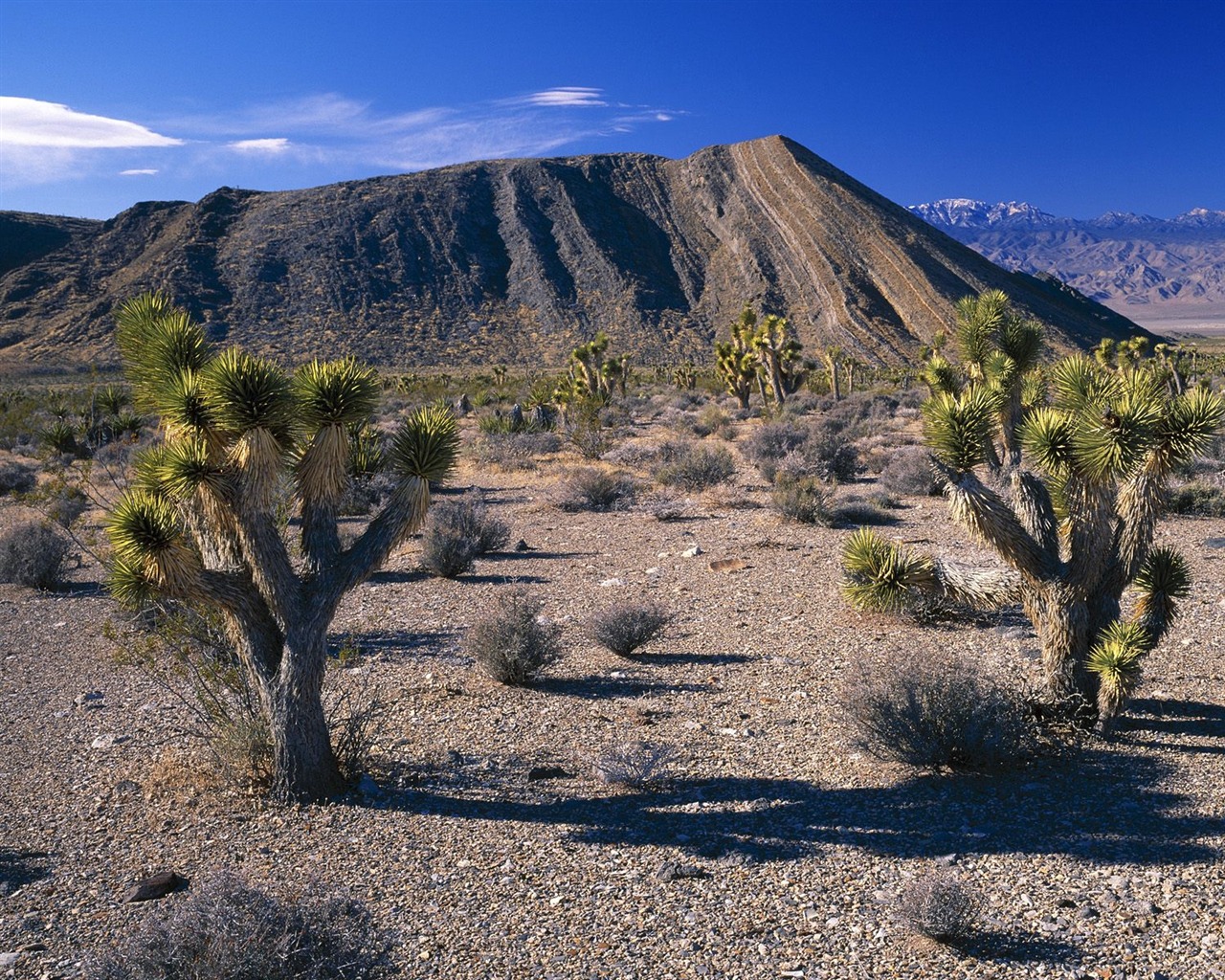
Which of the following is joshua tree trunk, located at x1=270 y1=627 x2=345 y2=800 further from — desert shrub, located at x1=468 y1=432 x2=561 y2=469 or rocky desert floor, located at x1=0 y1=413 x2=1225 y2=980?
desert shrub, located at x1=468 y1=432 x2=561 y2=469

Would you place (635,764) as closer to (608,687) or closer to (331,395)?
(608,687)

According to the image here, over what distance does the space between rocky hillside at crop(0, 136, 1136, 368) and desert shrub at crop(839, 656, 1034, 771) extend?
65685mm

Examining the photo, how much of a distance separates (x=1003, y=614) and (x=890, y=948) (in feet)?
20.1

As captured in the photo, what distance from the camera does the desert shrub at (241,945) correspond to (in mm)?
3514

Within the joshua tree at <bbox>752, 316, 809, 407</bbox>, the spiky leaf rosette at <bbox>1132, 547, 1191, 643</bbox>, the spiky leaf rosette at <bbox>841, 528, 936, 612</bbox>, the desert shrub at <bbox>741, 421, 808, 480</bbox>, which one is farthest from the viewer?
the joshua tree at <bbox>752, 316, 809, 407</bbox>

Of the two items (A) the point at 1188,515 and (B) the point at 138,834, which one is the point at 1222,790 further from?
(A) the point at 1188,515

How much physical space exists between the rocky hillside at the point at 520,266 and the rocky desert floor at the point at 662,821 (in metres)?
64.2

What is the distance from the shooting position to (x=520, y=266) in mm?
89188

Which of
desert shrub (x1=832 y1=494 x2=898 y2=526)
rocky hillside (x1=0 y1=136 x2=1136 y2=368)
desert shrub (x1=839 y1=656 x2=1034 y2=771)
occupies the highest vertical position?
rocky hillside (x1=0 y1=136 x2=1136 y2=368)

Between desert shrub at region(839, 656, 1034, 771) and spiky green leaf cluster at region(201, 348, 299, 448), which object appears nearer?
spiky green leaf cluster at region(201, 348, 299, 448)

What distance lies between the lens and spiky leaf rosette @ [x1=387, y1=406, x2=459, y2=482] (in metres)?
6.00

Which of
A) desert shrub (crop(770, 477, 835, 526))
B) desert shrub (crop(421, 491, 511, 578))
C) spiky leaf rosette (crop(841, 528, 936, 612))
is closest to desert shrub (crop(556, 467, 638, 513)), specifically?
desert shrub (crop(421, 491, 511, 578))

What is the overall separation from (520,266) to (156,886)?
288ft

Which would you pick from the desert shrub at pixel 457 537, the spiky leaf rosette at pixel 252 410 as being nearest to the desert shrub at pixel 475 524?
the desert shrub at pixel 457 537
